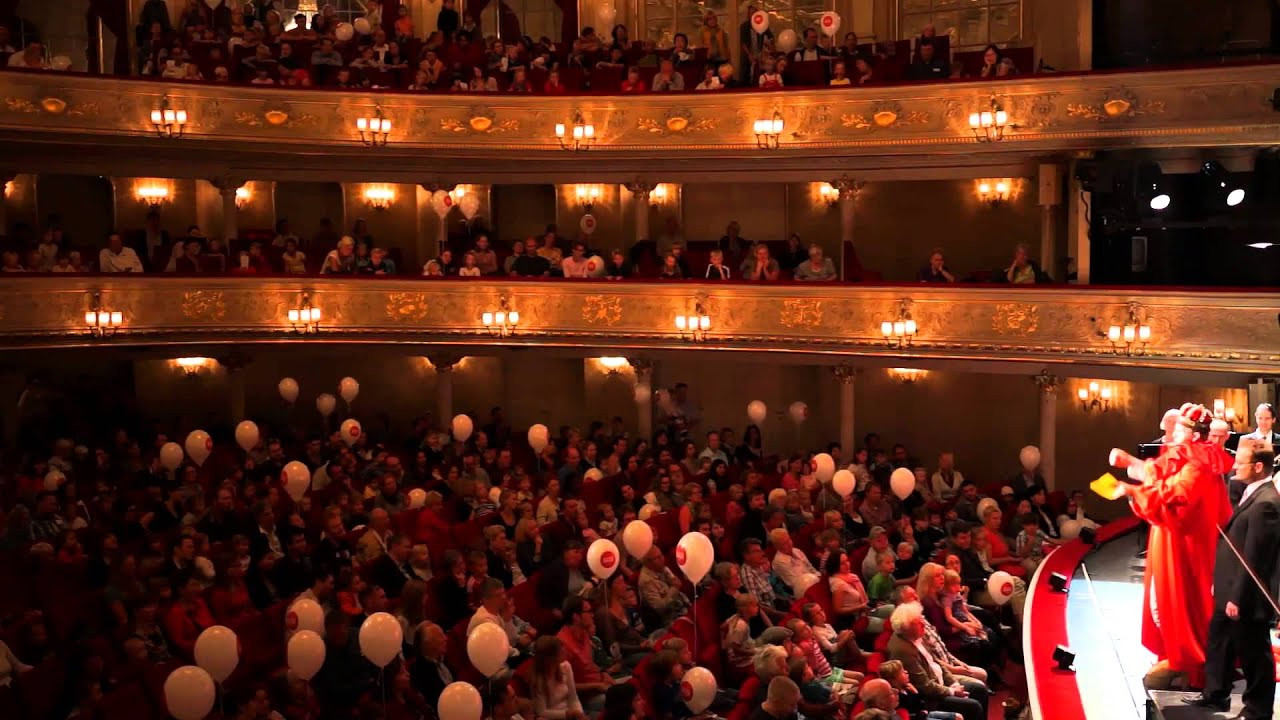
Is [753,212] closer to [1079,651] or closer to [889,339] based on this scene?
[889,339]

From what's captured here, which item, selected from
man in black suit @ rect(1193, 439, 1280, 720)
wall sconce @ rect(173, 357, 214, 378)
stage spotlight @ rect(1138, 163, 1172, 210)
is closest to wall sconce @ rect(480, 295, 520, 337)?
wall sconce @ rect(173, 357, 214, 378)

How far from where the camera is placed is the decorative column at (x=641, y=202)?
20.3 m

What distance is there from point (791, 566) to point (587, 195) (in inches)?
429

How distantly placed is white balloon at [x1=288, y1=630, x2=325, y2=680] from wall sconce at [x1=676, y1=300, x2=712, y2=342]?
1020cm

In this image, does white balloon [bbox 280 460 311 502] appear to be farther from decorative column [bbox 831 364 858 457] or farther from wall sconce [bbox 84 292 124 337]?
decorative column [bbox 831 364 858 457]

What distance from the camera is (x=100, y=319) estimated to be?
17.4 m

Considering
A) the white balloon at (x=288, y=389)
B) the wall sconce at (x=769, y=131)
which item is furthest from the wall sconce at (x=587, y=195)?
the white balloon at (x=288, y=389)

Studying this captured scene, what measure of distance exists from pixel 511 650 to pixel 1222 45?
1317 centimetres

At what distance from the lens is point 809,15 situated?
21422mm

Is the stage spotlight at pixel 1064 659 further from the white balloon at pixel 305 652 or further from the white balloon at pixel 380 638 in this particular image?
the white balloon at pixel 305 652

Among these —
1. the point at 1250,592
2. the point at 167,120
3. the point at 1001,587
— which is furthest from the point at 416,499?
the point at 1250,592

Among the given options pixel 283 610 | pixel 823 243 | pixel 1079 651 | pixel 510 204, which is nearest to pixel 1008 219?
pixel 823 243

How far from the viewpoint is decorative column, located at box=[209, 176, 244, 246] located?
1967cm

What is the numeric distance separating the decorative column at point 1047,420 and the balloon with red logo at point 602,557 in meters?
8.45
